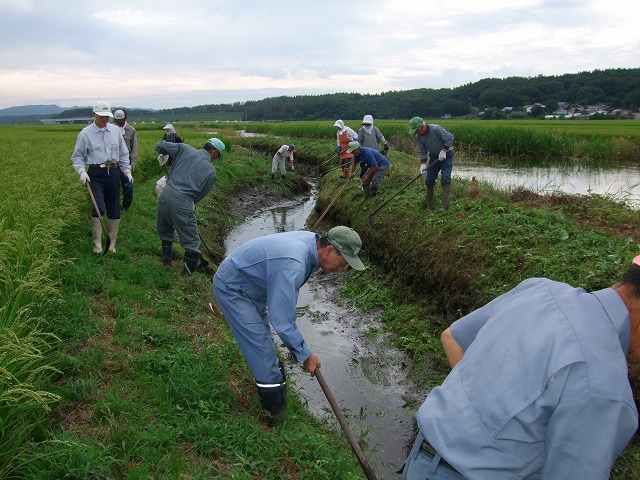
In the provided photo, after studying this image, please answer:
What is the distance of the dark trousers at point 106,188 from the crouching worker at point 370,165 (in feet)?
16.9

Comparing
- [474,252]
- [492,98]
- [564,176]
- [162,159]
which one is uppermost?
[492,98]

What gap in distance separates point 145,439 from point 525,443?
249 centimetres

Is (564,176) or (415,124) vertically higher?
(415,124)

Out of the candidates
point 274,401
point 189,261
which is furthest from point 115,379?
point 189,261

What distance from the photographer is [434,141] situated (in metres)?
8.82

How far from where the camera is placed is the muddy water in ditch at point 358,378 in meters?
4.53

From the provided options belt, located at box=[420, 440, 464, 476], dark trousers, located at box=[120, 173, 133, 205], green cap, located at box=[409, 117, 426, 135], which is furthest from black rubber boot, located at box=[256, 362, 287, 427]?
green cap, located at box=[409, 117, 426, 135]

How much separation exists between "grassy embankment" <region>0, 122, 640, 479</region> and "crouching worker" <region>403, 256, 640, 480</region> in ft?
6.29

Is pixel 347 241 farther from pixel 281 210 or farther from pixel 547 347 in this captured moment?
pixel 281 210

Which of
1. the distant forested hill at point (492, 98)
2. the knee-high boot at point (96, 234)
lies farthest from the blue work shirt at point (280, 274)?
the distant forested hill at point (492, 98)

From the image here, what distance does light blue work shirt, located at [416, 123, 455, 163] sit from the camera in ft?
28.2

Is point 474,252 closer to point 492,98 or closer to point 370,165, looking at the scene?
point 370,165

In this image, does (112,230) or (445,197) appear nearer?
(112,230)

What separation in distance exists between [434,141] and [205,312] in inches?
208
